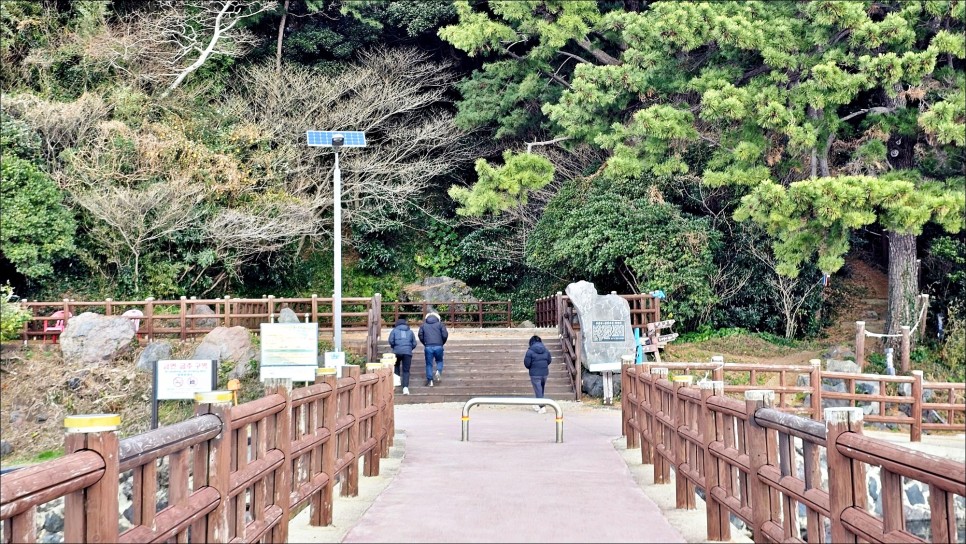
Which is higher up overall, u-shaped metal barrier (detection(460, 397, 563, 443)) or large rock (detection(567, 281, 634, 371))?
large rock (detection(567, 281, 634, 371))

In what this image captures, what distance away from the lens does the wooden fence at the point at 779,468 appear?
3498mm

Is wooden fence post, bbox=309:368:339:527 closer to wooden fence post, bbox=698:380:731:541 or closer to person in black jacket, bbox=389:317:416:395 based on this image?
wooden fence post, bbox=698:380:731:541

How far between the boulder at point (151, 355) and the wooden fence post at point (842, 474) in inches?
748

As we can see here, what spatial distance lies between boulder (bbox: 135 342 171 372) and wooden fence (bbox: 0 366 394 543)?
13.8 m

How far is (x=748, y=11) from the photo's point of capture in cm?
1970

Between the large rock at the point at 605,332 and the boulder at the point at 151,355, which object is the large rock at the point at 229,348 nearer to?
the boulder at the point at 151,355

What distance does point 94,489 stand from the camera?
3145 mm

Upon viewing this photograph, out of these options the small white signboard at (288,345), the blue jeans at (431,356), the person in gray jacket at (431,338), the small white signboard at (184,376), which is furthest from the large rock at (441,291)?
the small white signboard at (184,376)

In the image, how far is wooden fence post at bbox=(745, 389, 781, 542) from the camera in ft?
18.0

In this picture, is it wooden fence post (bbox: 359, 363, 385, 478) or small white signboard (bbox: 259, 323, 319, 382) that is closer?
wooden fence post (bbox: 359, 363, 385, 478)

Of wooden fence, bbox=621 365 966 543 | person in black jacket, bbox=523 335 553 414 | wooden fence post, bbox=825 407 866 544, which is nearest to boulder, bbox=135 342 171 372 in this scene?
person in black jacket, bbox=523 335 553 414

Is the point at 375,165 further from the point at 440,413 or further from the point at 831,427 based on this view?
the point at 831,427

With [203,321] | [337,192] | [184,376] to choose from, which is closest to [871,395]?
[184,376]

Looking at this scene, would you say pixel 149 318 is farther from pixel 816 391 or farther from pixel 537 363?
pixel 816 391
